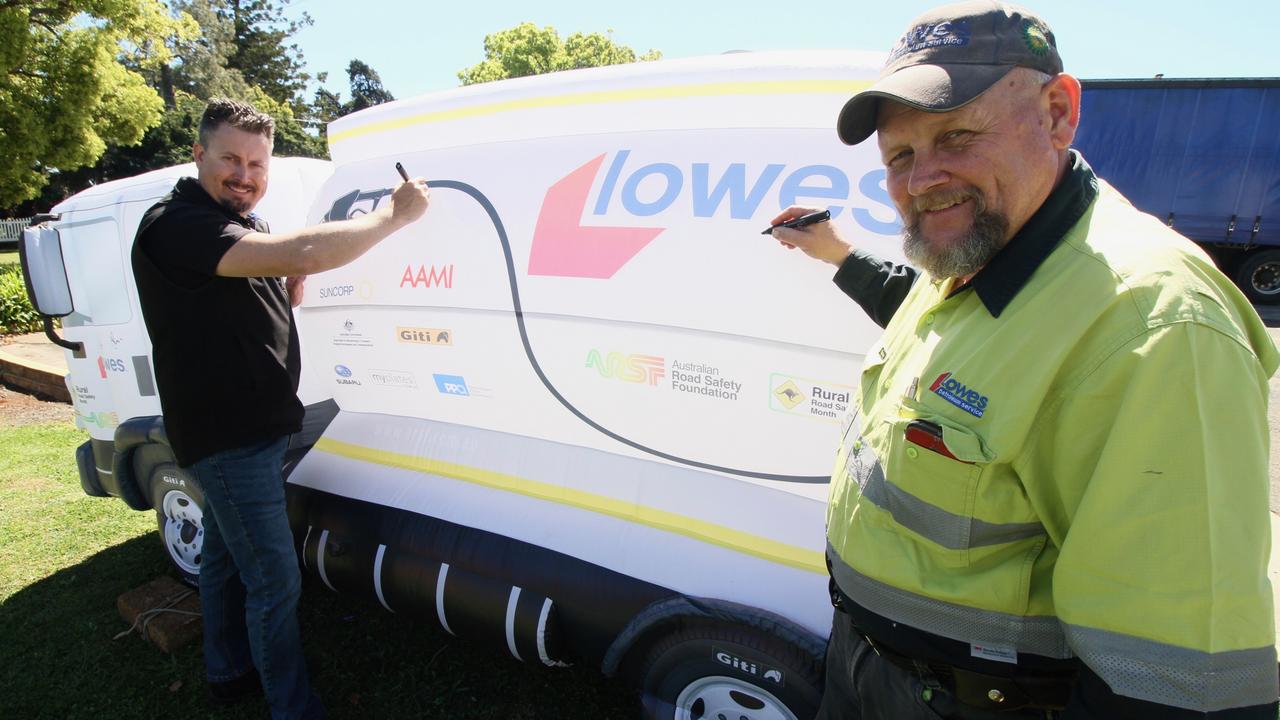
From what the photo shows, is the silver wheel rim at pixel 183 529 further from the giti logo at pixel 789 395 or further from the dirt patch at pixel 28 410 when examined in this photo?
the dirt patch at pixel 28 410

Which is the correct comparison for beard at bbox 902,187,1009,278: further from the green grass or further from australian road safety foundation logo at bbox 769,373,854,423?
the green grass

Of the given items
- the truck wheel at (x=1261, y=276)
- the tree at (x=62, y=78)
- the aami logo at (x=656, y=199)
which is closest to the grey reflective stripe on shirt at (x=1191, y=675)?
the aami logo at (x=656, y=199)

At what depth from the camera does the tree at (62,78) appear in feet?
33.7

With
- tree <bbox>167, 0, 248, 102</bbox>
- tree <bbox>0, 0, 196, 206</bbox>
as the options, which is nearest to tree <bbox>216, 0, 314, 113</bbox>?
tree <bbox>167, 0, 248, 102</bbox>

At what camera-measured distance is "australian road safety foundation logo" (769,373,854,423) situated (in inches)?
70.1

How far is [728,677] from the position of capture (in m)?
1.92

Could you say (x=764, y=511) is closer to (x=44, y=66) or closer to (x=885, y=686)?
(x=885, y=686)

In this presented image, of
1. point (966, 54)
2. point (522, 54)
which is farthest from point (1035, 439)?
point (522, 54)

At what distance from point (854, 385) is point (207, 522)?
8.52 ft

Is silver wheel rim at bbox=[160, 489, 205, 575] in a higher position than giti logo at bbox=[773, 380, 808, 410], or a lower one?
lower

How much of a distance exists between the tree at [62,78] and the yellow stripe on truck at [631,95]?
38.4ft

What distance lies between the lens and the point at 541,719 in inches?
104

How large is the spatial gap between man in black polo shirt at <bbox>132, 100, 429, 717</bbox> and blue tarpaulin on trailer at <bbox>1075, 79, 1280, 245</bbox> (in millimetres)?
11624

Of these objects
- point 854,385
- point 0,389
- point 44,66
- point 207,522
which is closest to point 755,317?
point 854,385
